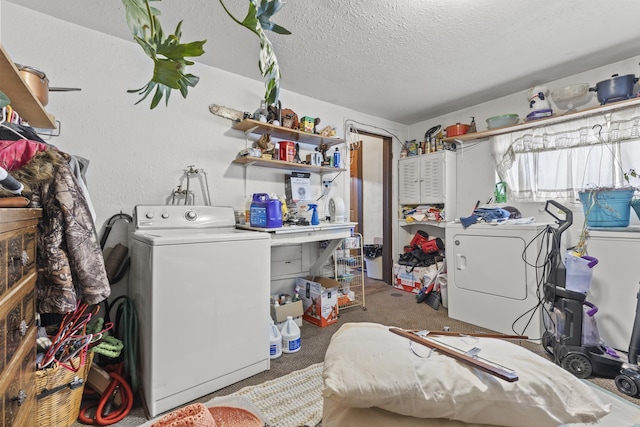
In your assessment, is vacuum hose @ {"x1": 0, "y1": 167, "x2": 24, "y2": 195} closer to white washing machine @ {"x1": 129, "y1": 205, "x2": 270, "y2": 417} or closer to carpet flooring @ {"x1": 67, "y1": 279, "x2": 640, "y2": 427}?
white washing machine @ {"x1": 129, "y1": 205, "x2": 270, "y2": 417}

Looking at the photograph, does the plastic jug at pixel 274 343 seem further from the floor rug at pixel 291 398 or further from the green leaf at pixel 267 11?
the green leaf at pixel 267 11

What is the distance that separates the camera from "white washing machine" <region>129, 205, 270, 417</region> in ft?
4.86

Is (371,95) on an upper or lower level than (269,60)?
upper

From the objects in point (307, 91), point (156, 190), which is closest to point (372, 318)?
point (156, 190)

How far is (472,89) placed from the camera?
120 inches

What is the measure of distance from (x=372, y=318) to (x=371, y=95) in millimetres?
2412

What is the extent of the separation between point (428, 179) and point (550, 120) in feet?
4.46

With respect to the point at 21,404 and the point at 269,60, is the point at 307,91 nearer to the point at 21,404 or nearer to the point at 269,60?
the point at 269,60

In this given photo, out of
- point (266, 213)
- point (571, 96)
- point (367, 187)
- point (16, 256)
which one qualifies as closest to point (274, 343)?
point (266, 213)

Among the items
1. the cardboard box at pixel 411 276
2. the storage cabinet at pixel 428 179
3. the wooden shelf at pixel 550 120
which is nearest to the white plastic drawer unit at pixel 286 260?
the cardboard box at pixel 411 276

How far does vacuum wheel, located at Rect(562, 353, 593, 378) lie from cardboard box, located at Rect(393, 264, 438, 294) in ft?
5.28

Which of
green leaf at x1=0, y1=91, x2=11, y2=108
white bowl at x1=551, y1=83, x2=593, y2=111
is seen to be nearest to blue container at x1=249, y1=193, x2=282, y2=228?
green leaf at x1=0, y1=91, x2=11, y2=108

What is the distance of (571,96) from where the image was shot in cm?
254

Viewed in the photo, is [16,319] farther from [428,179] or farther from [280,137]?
[428,179]
